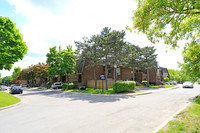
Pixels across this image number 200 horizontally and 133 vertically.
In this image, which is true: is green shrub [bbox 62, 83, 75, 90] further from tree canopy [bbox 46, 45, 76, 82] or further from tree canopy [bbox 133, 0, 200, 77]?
tree canopy [bbox 133, 0, 200, 77]

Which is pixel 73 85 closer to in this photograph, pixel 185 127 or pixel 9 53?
pixel 9 53

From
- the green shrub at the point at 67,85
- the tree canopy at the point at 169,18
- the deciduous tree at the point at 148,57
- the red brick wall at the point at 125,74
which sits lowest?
the green shrub at the point at 67,85

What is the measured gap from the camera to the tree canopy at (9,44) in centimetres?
1603

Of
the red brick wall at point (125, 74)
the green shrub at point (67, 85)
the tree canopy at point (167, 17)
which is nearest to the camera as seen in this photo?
the tree canopy at point (167, 17)

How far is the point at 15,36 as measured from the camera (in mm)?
17625

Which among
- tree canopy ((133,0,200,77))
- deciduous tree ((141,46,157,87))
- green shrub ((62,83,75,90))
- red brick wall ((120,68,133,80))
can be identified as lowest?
green shrub ((62,83,75,90))

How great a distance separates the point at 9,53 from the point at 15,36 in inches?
122

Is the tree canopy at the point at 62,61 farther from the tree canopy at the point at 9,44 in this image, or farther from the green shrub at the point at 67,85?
the tree canopy at the point at 9,44

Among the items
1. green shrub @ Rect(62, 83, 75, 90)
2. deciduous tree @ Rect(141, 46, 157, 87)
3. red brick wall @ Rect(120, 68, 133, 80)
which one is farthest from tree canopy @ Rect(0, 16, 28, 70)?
deciduous tree @ Rect(141, 46, 157, 87)

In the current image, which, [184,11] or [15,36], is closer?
[184,11]

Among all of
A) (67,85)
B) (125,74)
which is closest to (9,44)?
(67,85)

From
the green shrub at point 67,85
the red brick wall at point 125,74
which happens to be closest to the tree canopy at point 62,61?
the green shrub at point 67,85

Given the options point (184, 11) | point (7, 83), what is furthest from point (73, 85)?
point (7, 83)

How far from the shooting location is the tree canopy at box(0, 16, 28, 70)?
16.0m
